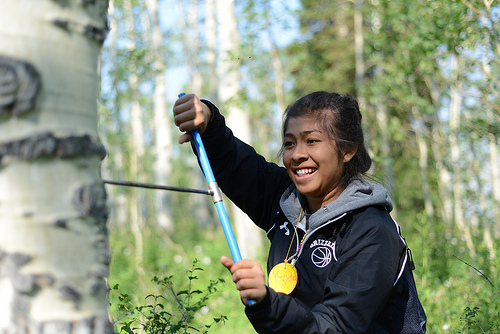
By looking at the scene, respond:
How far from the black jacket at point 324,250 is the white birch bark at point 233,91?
14.3 feet

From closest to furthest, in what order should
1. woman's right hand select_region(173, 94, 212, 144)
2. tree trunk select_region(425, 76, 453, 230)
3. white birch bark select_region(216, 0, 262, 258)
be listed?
woman's right hand select_region(173, 94, 212, 144), white birch bark select_region(216, 0, 262, 258), tree trunk select_region(425, 76, 453, 230)

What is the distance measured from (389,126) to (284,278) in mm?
8870

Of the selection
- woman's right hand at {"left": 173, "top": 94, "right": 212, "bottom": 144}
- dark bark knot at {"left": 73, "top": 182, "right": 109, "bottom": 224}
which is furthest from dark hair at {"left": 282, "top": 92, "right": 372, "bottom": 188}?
dark bark knot at {"left": 73, "top": 182, "right": 109, "bottom": 224}

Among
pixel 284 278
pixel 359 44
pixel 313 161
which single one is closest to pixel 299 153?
pixel 313 161

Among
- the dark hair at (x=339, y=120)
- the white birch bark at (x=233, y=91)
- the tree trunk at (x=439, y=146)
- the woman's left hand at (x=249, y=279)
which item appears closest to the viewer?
the woman's left hand at (x=249, y=279)

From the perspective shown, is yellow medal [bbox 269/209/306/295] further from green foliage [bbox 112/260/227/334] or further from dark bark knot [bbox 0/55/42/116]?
dark bark knot [bbox 0/55/42/116]

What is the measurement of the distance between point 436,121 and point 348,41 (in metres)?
7.32

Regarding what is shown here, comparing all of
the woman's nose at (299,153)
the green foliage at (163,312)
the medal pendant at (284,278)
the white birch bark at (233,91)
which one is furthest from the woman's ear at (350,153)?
the white birch bark at (233,91)

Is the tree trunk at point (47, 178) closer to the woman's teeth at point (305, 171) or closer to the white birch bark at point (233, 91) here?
the woman's teeth at point (305, 171)

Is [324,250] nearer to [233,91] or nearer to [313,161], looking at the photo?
[313,161]

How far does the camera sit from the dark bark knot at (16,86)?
1.00 metres

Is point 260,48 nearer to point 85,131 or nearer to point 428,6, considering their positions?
point 428,6

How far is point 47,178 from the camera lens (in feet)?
3.46

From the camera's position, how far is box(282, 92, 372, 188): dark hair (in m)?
2.17
